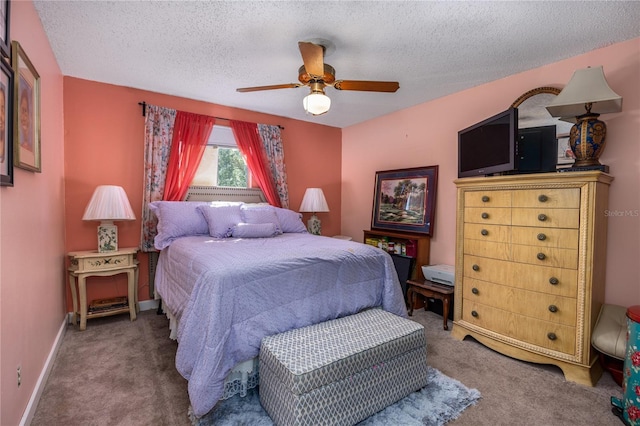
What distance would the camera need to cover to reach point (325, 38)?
2.33 metres

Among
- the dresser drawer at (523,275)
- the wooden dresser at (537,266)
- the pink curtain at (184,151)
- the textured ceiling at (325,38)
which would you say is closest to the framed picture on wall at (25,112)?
the textured ceiling at (325,38)

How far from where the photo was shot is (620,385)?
204 centimetres

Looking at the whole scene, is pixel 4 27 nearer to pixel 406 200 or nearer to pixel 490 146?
pixel 490 146

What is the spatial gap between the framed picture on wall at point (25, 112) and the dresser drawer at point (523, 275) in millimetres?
3194

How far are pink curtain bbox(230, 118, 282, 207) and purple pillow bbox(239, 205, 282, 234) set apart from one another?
68 cm

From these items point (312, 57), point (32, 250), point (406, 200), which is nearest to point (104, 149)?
point (32, 250)

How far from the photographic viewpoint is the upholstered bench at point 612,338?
1.95 meters

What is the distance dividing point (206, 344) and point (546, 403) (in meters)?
2.06

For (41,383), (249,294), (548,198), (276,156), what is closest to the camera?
(249,294)

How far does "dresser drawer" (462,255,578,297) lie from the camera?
2.14m

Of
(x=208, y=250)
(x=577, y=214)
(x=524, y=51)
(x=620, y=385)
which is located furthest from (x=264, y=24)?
(x=620, y=385)

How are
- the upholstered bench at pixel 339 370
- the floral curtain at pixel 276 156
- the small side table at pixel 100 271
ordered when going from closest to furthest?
the upholstered bench at pixel 339 370
the small side table at pixel 100 271
the floral curtain at pixel 276 156

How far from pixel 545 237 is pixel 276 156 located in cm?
317

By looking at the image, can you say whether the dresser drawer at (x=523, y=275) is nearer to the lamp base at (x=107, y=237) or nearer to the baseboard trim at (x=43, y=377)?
the baseboard trim at (x=43, y=377)
